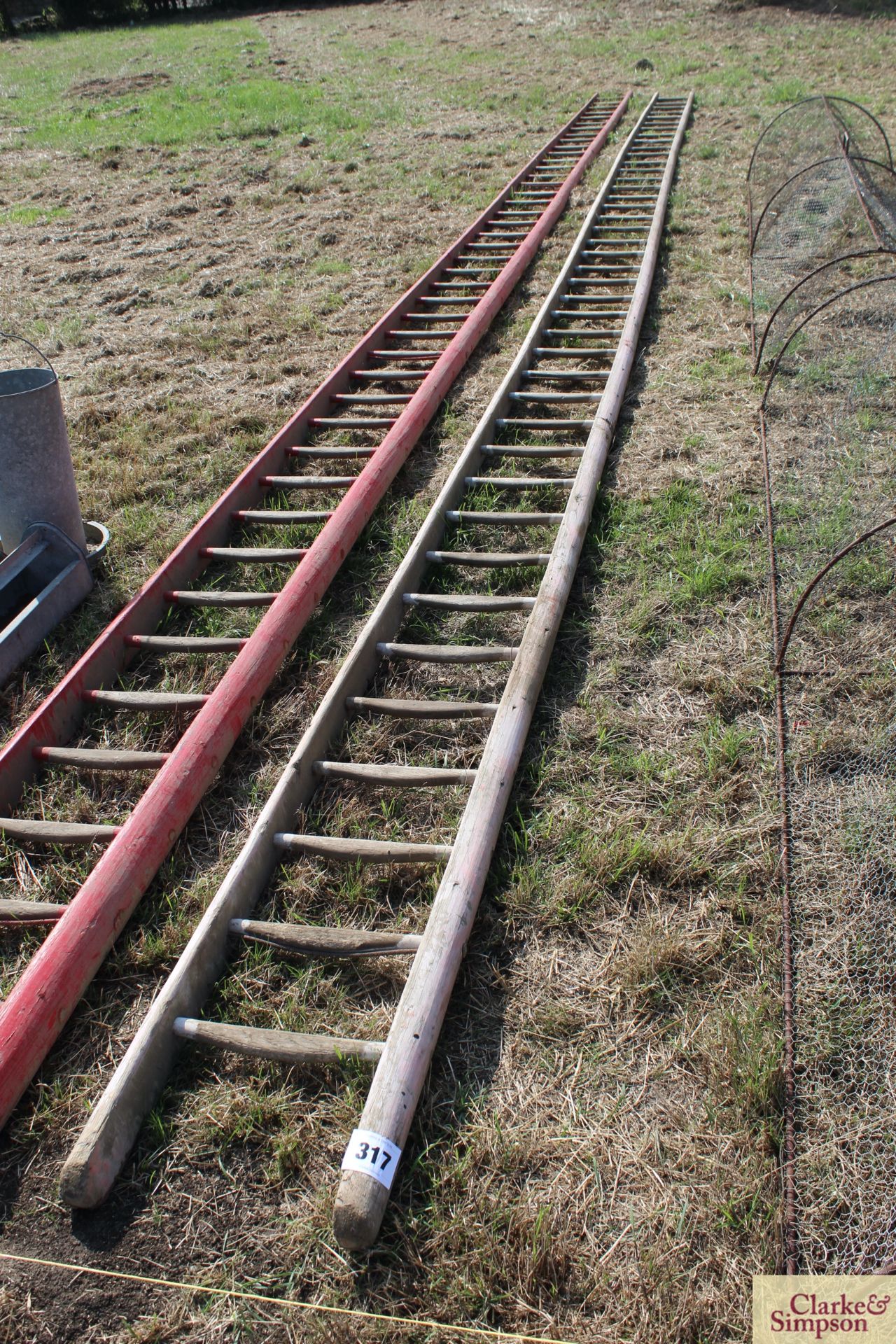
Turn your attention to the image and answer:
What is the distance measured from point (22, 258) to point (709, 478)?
26.9ft

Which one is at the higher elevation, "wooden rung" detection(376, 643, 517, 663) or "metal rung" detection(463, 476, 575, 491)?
"metal rung" detection(463, 476, 575, 491)

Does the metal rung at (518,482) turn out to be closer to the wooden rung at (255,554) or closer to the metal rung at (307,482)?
the metal rung at (307,482)

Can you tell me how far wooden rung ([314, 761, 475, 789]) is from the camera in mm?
3559

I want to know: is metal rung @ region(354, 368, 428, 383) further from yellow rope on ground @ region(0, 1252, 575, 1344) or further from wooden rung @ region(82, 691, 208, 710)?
yellow rope on ground @ region(0, 1252, 575, 1344)

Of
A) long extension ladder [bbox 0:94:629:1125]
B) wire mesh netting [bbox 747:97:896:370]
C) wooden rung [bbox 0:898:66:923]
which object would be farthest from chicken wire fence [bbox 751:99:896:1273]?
wooden rung [bbox 0:898:66:923]

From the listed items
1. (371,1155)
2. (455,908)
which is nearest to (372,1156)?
(371,1155)

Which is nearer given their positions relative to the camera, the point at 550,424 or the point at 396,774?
the point at 396,774

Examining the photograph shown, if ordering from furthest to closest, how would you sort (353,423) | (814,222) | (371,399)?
(814,222), (371,399), (353,423)

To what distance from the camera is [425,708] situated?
390 cm

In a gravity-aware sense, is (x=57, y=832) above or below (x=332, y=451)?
below

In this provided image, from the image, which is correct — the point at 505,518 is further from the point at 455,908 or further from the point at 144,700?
the point at 455,908

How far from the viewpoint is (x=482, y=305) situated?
761cm

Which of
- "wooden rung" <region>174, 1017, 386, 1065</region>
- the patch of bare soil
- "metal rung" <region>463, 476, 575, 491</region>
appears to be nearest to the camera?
"wooden rung" <region>174, 1017, 386, 1065</region>

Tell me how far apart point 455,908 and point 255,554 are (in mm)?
2604
